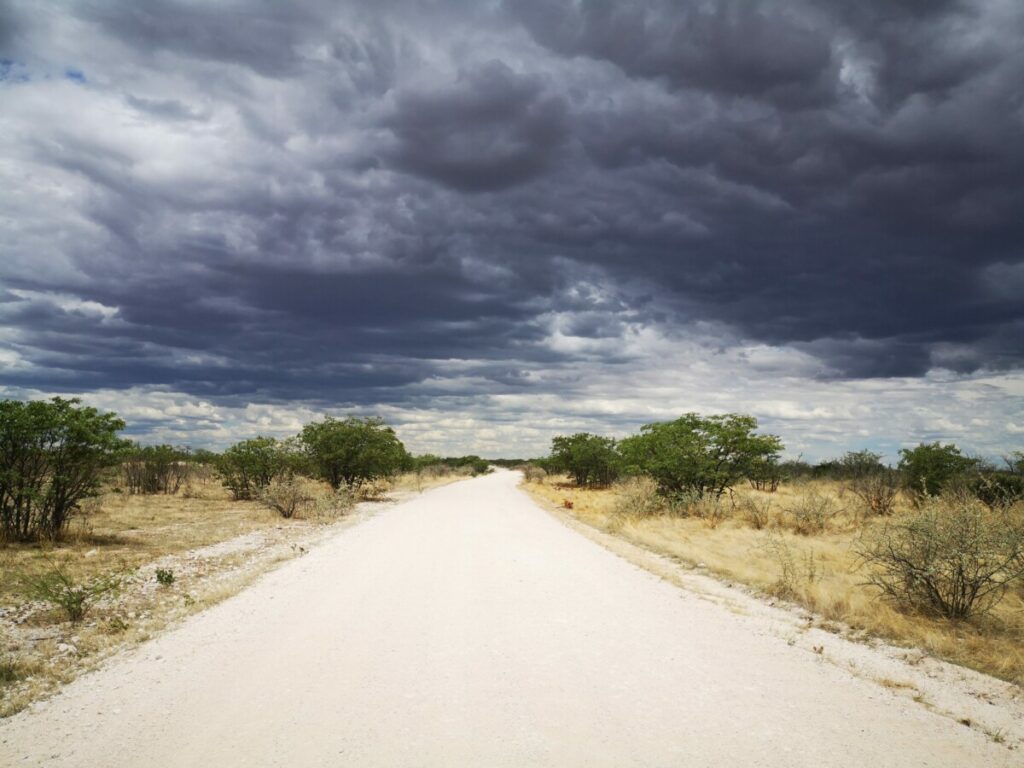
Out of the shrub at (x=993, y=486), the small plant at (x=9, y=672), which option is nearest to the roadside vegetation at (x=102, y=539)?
the small plant at (x=9, y=672)

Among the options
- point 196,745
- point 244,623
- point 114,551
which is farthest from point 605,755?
point 114,551

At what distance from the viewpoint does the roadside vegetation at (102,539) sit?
7.78 meters

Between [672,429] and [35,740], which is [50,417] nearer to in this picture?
[35,740]

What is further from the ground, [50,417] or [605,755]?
[50,417]

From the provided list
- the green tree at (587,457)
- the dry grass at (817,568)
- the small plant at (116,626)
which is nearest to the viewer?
the dry grass at (817,568)

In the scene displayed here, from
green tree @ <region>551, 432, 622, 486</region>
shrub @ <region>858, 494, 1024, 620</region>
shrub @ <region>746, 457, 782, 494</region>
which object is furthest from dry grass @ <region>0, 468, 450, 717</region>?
green tree @ <region>551, 432, 622, 486</region>

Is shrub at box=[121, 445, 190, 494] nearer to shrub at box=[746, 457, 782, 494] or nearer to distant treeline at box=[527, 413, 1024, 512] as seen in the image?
distant treeline at box=[527, 413, 1024, 512]

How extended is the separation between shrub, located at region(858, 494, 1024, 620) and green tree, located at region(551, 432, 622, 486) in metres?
42.4

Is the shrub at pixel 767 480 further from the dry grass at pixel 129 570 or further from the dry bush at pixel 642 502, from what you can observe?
the dry grass at pixel 129 570

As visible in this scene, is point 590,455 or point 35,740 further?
point 590,455

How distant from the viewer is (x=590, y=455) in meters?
54.9

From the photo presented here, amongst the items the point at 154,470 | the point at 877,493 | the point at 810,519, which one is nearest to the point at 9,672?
the point at 810,519

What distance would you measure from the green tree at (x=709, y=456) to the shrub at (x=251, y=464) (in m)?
20.1

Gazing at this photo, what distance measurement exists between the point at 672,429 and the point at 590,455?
92.1 ft
